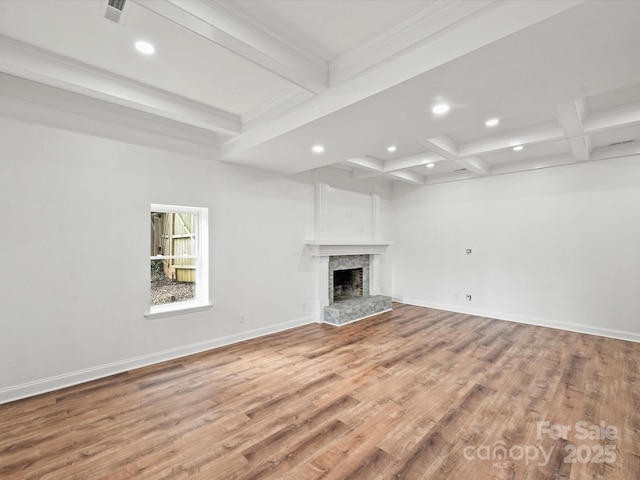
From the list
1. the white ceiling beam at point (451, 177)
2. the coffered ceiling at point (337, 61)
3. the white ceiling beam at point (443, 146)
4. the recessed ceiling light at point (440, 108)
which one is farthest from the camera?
the white ceiling beam at point (451, 177)

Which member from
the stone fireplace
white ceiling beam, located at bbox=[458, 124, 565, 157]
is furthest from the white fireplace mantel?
white ceiling beam, located at bbox=[458, 124, 565, 157]

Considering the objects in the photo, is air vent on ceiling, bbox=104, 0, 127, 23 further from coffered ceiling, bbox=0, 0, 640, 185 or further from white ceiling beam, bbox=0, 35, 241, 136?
white ceiling beam, bbox=0, 35, 241, 136

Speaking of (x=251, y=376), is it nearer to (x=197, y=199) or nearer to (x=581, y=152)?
(x=197, y=199)

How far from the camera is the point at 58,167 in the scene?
2.94 m

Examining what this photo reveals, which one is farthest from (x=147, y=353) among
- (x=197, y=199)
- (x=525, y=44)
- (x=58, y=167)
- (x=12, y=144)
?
(x=525, y=44)

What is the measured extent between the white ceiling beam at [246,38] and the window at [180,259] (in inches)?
89.5

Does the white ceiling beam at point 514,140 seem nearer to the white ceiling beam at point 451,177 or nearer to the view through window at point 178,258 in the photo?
the white ceiling beam at point 451,177

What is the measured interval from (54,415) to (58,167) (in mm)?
2266

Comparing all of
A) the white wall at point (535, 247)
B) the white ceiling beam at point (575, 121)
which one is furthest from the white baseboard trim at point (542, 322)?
the white ceiling beam at point (575, 121)

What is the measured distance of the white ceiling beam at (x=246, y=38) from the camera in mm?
1828

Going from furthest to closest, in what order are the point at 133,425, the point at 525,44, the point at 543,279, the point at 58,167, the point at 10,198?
the point at 543,279, the point at 58,167, the point at 10,198, the point at 133,425, the point at 525,44

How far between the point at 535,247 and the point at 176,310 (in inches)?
232

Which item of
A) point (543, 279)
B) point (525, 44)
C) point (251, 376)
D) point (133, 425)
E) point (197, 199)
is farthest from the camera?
point (543, 279)

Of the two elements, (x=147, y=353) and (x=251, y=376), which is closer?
(x=251, y=376)
